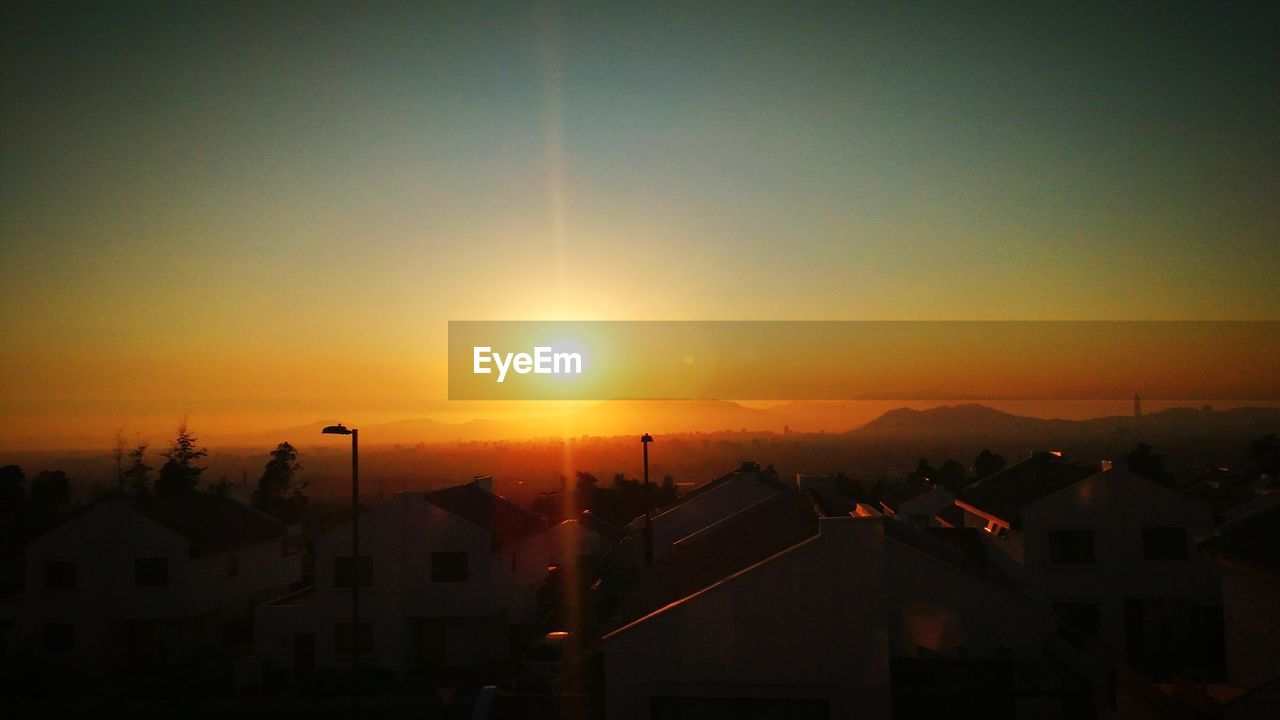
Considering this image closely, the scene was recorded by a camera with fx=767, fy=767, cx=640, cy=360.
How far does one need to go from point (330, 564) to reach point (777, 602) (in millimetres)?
20541

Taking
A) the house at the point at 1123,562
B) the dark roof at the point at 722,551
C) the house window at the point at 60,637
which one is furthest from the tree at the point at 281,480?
the house at the point at 1123,562

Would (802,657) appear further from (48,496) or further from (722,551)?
(48,496)

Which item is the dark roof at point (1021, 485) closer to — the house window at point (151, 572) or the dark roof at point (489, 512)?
the dark roof at point (489, 512)

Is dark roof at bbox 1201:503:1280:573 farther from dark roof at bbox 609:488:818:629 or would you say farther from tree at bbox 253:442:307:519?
tree at bbox 253:442:307:519

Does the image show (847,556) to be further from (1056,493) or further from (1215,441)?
(1215,441)

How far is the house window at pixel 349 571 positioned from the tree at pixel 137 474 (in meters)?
48.4

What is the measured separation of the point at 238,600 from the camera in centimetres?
3297

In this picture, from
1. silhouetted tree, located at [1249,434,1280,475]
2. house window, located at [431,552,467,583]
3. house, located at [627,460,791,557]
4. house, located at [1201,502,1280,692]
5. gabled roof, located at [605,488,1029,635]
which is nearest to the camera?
gabled roof, located at [605,488,1029,635]

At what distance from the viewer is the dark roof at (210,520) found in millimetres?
30828

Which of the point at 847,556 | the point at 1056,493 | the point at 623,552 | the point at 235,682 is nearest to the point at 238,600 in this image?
the point at 235,682

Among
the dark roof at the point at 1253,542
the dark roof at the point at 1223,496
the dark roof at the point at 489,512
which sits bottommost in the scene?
the dark roof at the point at 1223,496

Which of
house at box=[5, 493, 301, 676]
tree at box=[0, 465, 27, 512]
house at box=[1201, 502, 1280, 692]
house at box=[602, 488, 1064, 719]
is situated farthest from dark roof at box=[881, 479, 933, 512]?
tree at box=[0, 465, 27, 512]

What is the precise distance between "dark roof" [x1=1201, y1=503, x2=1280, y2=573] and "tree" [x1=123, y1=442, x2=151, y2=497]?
72.5 meters

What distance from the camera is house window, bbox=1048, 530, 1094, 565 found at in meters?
25.3
